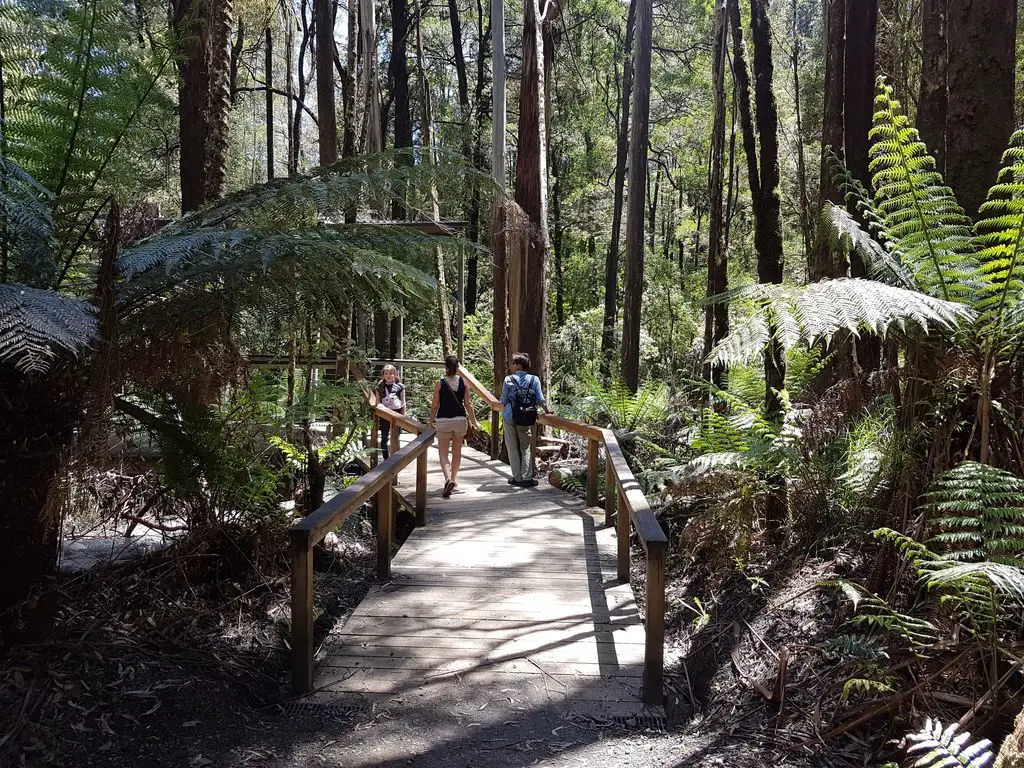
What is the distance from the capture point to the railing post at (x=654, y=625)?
3.89 meters

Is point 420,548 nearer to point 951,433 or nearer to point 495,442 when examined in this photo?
point 951,433

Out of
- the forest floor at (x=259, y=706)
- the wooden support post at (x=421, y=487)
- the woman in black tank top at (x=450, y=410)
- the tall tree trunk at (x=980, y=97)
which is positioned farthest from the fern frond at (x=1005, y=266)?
the woman in black tank top at (x=450, y=410)

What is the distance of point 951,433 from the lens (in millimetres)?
3732

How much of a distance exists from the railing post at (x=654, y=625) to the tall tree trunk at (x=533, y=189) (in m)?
7.53

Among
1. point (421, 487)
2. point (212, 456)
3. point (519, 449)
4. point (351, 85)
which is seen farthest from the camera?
point (351, 85)

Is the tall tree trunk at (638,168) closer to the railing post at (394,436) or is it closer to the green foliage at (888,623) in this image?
the railing post at (394,436)

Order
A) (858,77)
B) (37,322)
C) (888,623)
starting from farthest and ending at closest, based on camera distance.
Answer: (858,77) → (888,623) → (37,322)

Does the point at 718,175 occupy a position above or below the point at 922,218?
above

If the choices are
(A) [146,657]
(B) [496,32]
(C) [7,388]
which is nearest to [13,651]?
(A) [146,657]

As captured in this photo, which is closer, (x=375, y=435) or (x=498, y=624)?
(x=498, y=624)

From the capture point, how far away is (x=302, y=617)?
3914 millimetres

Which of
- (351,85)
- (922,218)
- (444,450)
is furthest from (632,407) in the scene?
(351,85)

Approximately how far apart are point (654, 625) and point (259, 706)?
6.66 feet

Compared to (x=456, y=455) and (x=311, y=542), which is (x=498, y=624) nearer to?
(x=311, y=542)
